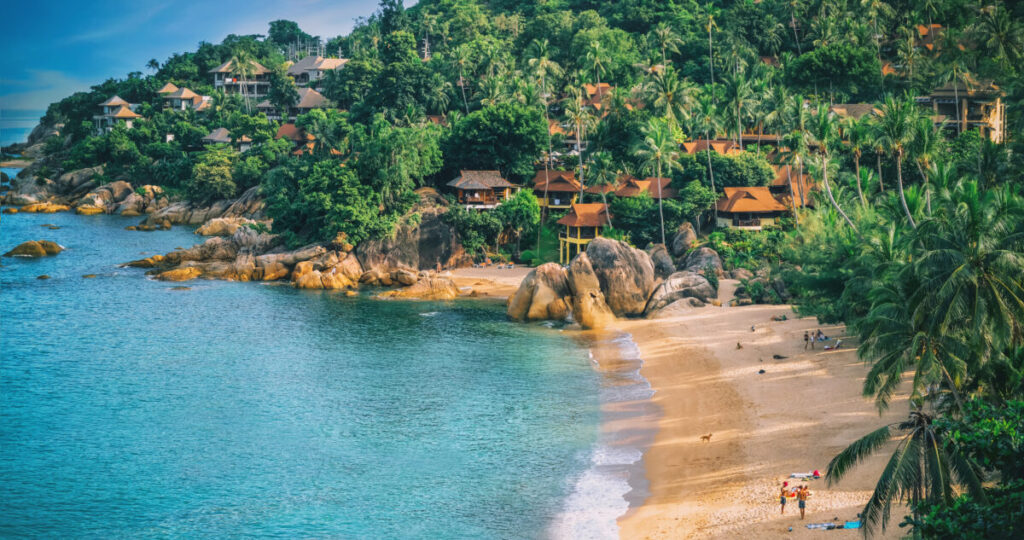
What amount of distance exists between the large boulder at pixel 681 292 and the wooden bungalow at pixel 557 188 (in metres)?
21.9

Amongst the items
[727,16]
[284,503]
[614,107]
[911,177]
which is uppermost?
[727,16]

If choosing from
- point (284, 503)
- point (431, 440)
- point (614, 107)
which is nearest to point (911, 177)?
point (614, 107)

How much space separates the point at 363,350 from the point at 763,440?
26.7m

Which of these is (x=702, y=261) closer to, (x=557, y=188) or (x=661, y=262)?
(x=661, y=262)

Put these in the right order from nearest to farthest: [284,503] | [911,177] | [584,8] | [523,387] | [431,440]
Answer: [284,503] → [431,440] → [523,387] → [911,177] → [584,8]

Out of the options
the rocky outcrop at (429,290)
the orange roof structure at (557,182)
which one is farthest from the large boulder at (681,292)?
the orange roof structure at (557,182)

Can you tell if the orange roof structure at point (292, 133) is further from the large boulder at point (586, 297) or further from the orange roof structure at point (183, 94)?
the large boulder at point (586, 297)

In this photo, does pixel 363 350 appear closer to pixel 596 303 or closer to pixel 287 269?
pixel 596 303

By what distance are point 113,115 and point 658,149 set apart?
101 m

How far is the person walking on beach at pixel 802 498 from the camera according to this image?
27688mm

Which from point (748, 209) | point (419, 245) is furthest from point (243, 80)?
point (748, 209)

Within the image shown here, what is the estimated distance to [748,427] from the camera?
36.7 meters

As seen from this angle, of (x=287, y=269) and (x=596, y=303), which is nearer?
(x=596, y=303)

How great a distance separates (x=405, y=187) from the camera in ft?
246
